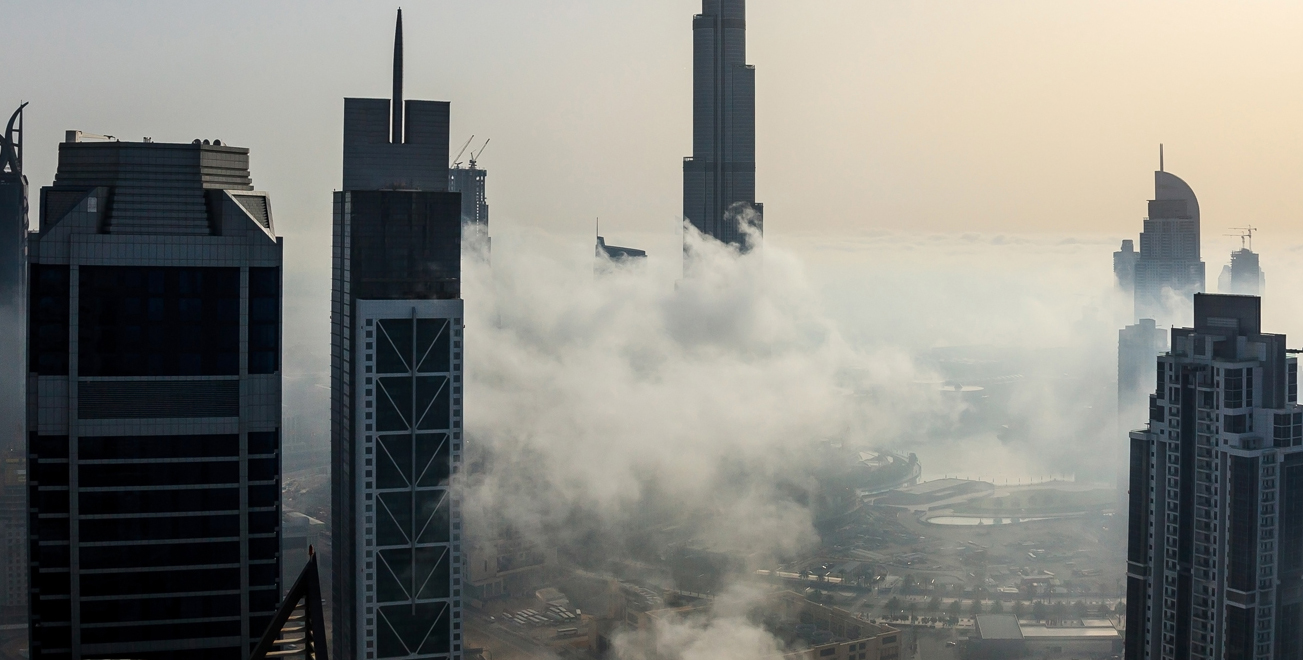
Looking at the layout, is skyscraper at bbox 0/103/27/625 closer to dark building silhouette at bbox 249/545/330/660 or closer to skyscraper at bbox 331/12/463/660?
skyscraper at bbox 331/12/463/660

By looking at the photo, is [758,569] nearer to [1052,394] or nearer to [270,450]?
[270,450]

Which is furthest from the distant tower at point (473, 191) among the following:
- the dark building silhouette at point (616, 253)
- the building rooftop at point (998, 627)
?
the building rooftop at point (998, 627)

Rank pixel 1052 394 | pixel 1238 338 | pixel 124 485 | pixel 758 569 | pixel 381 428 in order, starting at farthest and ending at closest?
pixel 1052 394 < pixel 758 569 < pixel 1238 338 < pixel 381 428 < pixel 124 485

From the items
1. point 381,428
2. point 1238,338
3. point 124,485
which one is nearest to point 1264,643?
point 1238,338

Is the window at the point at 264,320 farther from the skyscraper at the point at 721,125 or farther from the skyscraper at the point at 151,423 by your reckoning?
the skyscraper at the point at 721,125

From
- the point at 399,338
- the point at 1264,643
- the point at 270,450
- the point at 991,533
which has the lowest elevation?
the point at 991,533

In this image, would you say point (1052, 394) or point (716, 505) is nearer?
point (716, 505)
